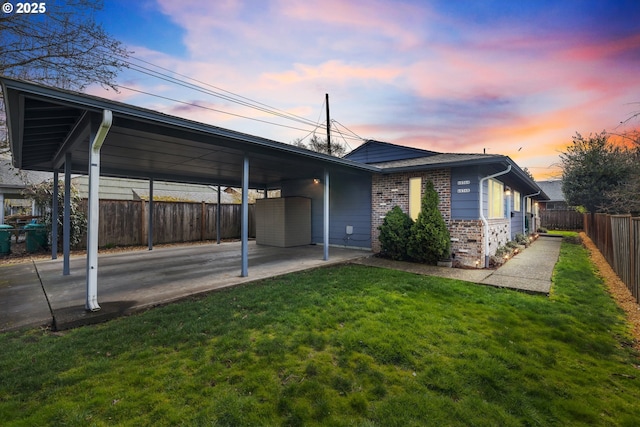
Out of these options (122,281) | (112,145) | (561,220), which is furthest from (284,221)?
(561,220)

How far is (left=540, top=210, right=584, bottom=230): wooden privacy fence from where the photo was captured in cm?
2150

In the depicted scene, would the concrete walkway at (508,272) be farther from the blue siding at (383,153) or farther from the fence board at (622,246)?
the blue siding at (383,153)

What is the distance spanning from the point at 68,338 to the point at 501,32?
33.2 ft

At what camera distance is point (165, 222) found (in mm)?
12016

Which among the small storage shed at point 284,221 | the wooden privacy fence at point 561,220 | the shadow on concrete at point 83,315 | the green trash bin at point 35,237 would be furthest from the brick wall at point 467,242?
the wooden privacy fence at point 561,220

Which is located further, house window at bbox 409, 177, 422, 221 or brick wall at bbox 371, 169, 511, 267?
house window at bbox 409, 177, 422, 221

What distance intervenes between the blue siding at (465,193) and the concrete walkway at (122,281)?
318cm

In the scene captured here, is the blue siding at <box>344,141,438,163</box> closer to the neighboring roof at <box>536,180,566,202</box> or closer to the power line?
the power line

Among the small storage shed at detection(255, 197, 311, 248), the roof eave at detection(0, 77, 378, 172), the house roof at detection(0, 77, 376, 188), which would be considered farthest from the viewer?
the small storage shed at detection(255, 197, 311, 248)

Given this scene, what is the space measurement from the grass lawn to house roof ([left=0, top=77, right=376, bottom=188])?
2.74 m

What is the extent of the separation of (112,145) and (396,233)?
7233 mm

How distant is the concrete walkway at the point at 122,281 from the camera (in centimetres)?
378

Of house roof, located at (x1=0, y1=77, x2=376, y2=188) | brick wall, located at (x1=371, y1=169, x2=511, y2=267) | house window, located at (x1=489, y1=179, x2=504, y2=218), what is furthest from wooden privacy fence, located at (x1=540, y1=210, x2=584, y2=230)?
house roof, located at (x1=0, y1=77, x2=376, y2=188)

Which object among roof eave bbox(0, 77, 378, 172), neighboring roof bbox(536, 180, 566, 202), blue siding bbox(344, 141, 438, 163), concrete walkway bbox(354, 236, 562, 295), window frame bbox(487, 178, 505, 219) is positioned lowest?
concrete walkway bbox(354, 236, 562, 295)
